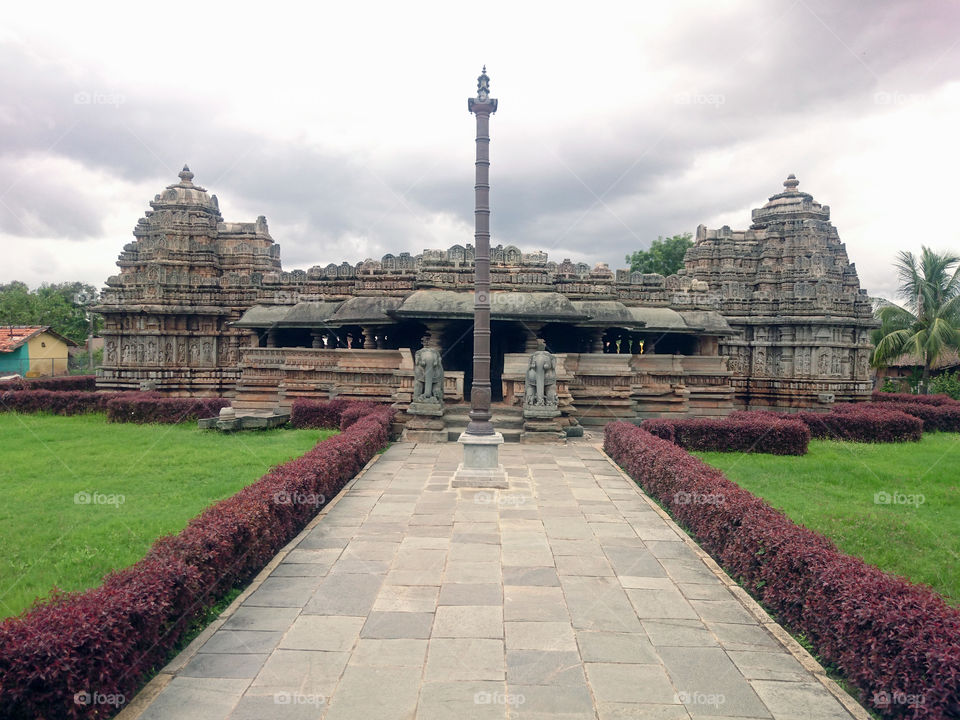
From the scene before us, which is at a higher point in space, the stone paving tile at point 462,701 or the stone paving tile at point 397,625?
the stone paving tile at point 397,625

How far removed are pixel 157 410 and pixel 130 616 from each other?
1332cm

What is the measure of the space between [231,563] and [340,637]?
54.7 inches

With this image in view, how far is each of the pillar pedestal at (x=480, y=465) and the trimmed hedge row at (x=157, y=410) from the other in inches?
365

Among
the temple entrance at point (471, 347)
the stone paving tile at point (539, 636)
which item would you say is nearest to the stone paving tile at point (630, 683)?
the stone paving tile at point (539, 636)

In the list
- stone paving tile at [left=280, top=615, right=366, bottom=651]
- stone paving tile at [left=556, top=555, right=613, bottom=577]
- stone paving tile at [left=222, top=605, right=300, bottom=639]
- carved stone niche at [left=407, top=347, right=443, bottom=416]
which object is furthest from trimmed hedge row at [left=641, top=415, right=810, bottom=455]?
stone paving tile at [left=222, top=605, right=300, bottom=639]

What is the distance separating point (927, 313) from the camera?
2481 cm

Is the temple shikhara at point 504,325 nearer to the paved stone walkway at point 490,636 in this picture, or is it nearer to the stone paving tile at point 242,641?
the paved stone walkway at point 490,636

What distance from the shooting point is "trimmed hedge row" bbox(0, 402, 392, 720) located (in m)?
3.14

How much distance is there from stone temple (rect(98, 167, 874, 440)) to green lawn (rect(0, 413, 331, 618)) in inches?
148

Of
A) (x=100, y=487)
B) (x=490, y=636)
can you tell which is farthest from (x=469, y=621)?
(x=100, y=487)

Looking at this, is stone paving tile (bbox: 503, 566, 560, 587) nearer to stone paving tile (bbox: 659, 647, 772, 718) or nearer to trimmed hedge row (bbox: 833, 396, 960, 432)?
stone paving tile (bbox: 659, 647, 772, 718)

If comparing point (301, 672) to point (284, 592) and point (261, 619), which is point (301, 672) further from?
point (284, 592)

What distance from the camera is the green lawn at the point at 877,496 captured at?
612 cm

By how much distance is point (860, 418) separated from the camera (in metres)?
14.5
